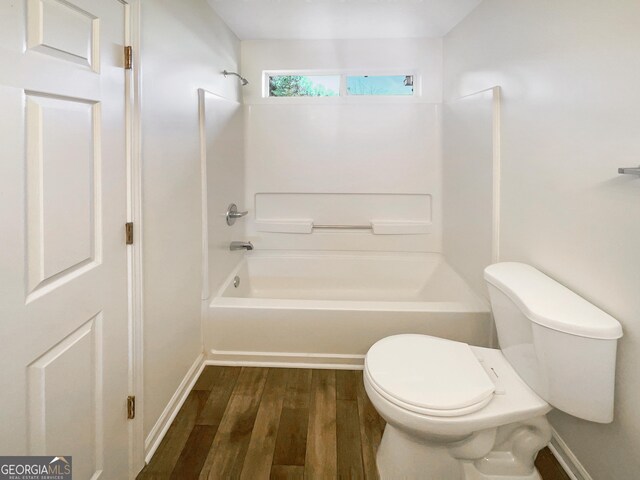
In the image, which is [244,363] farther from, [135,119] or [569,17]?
[569,17]

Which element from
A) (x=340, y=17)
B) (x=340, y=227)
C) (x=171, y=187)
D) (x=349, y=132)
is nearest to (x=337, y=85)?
(x=349, y=132)

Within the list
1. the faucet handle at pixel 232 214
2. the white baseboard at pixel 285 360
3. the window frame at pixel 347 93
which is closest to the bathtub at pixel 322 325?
the white baseboard at pixel 285 360

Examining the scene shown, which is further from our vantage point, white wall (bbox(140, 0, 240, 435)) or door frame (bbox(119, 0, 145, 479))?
white wall (bbox(140, 0, 240, 435))

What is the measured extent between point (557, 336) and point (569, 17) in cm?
120

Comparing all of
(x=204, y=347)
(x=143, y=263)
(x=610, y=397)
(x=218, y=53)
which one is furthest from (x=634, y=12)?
(x=204, y=347)

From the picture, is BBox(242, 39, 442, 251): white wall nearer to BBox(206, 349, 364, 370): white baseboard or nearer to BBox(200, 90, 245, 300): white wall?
BBox(200, 90, 245, 300): white wall

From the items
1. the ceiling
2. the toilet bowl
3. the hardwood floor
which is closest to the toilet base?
the toilet bowl

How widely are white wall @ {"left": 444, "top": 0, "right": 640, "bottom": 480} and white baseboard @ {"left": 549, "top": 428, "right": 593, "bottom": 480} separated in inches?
1.4

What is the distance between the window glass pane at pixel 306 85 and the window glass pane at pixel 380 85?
0.49 ft

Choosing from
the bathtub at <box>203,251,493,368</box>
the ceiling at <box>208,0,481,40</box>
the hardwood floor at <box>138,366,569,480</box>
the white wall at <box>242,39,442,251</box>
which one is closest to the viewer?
the hardwood floor at <box>138,366,569,480</box>

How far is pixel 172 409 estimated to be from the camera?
6.19 ft

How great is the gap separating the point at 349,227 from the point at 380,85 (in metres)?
1.20

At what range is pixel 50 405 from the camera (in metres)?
1.07

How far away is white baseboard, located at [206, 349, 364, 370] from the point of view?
235 cm
